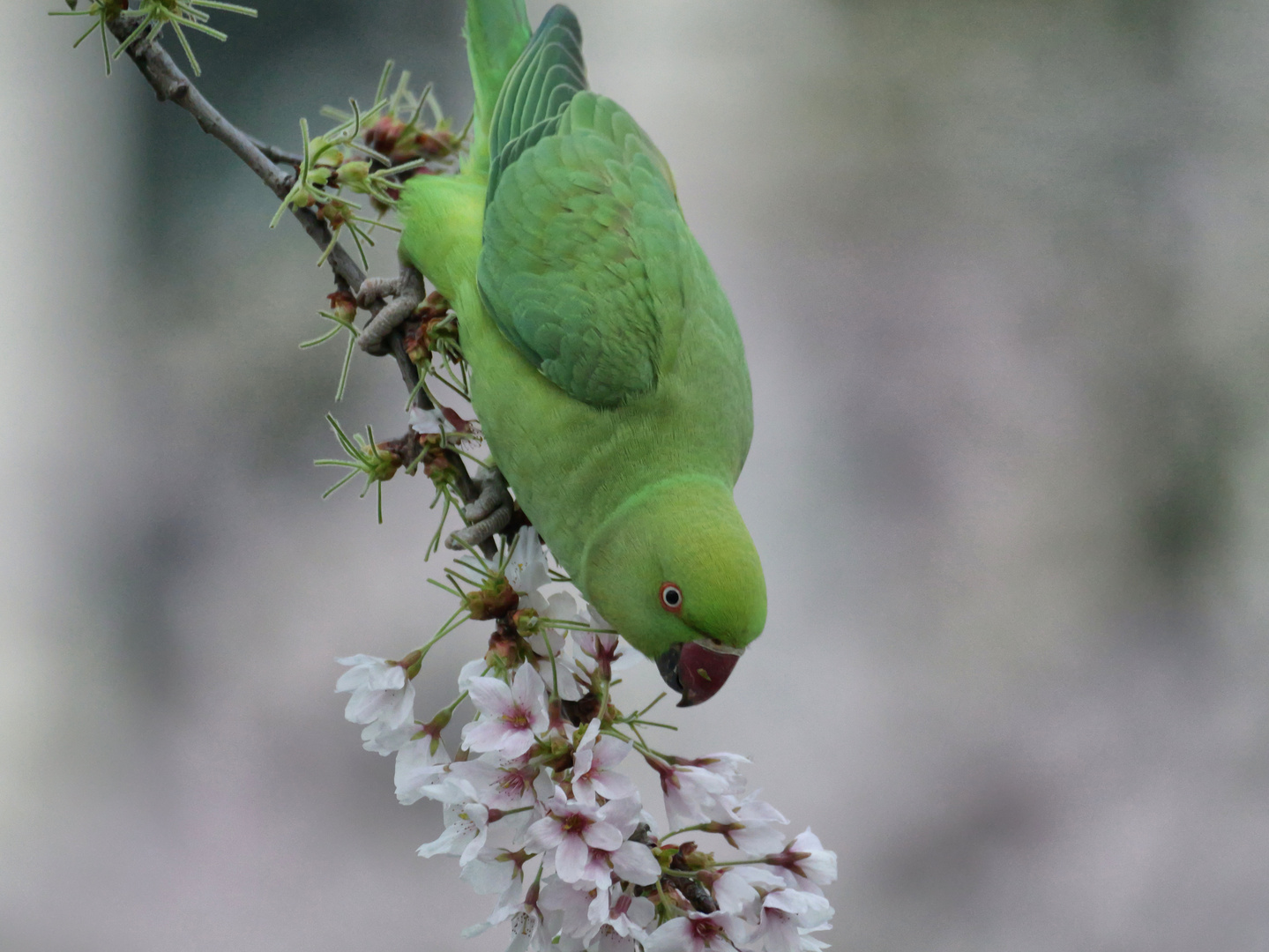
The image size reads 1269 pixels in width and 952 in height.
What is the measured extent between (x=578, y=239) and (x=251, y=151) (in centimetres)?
50

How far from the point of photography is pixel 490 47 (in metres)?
1.91

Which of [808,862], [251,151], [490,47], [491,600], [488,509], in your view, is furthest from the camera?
[490,47]

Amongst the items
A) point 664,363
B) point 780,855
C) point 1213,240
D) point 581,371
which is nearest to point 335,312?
point 581,371

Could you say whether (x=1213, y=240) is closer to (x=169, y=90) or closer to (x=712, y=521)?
(x=712, y=521)

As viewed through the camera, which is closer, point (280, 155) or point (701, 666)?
point (701, 666)

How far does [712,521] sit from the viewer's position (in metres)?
1.27

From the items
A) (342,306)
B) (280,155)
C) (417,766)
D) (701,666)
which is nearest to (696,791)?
(701,666)

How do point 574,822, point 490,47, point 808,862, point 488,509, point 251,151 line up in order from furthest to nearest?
point 490,47 < point 488,509 < point 251,151 < point 808,862 < point 574,822

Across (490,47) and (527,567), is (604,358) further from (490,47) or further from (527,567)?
(490,47)

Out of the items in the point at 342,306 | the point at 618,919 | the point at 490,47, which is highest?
the point at 490,47

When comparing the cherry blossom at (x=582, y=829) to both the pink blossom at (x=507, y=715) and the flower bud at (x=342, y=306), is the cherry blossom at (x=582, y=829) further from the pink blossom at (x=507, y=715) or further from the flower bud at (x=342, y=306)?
the flower bud at (x=342, y=306)

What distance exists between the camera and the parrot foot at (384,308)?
155 centimetres

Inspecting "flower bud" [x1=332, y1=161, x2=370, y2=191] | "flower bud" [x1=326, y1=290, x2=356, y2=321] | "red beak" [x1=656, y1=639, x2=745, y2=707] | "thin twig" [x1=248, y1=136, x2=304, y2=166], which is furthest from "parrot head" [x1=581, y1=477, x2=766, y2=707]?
"thin twig" [x1=248, y1=136, x2=304, y2=166]

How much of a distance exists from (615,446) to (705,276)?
0.38 meters
